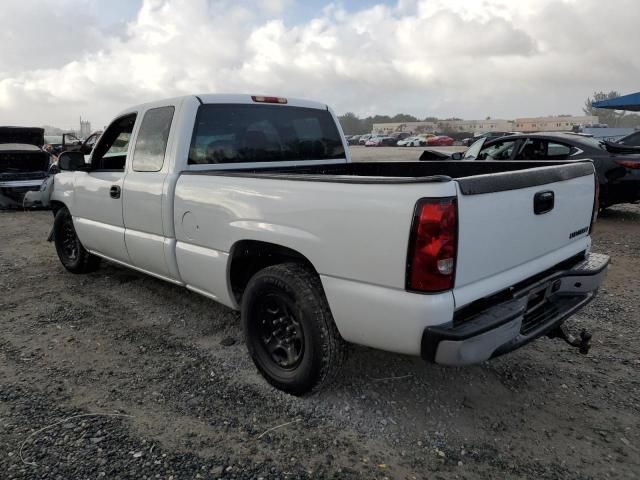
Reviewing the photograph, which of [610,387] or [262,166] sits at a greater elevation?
[262,166]

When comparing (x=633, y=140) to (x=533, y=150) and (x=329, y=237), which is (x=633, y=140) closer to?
(x=533, y=150)

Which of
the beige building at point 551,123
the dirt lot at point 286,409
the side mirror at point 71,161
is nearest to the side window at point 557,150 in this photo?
the dirt lot at point 286,409

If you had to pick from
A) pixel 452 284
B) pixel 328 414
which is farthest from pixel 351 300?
pixel 328 414

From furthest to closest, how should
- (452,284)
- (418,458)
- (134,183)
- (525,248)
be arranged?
1. (134,183)
2. (525,248)
3. (418,458)
4. (452,284)

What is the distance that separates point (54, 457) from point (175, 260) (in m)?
1.54

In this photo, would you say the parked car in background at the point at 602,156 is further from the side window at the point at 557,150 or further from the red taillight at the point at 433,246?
the red taillight at the point at 433,246

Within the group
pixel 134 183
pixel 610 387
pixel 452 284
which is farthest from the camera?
pixel 134 183

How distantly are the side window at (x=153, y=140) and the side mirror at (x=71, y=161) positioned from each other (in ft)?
3.07

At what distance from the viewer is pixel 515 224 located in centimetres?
252

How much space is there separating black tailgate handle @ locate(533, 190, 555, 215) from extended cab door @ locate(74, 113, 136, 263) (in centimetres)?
328

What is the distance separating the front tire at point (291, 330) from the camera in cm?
272

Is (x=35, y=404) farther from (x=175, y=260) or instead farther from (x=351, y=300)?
(x=351, y=300)

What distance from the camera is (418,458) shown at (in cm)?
248

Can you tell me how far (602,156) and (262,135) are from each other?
6.27 metres
